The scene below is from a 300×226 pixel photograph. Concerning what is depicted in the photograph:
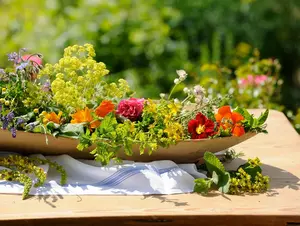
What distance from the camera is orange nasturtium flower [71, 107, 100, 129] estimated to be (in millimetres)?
1968

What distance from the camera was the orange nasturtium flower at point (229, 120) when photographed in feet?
6.52

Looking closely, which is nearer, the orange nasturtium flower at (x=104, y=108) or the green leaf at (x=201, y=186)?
the green leaf at (x=201, y=186)

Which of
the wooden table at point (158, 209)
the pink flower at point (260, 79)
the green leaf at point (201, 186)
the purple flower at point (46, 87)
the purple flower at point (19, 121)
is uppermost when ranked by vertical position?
the pink flower at point (260, 79)

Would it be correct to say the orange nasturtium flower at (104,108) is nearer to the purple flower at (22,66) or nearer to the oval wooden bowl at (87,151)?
the oval wooden bowl at (87,151)

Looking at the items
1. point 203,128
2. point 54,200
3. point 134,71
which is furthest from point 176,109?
point 134,71

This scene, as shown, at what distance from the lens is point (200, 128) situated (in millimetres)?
1969

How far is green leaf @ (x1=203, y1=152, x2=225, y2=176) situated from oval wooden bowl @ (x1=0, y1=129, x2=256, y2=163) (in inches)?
1.8

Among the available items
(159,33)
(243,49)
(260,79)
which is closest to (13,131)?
(260,79)

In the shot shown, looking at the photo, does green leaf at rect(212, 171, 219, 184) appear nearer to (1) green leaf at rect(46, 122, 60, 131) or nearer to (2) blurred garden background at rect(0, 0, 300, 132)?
(1) green leaf at rect(46, 122, 60, 131)

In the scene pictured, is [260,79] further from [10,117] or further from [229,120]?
[10,117]

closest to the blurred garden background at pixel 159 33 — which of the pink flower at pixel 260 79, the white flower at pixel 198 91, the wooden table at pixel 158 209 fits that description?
the pink flower at pixel 260 79

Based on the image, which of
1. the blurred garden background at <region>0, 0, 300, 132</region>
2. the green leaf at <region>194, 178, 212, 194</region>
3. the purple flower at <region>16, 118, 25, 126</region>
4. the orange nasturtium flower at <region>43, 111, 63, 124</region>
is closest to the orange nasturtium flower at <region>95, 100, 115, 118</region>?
the orange nasturtium flower at <region>43, 111, 63, 124</region>

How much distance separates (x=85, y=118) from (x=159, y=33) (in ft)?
8.29

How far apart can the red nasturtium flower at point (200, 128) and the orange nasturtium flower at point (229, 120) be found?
0.03 meters
